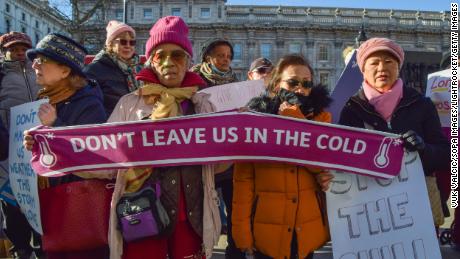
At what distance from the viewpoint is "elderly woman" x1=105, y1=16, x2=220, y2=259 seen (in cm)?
221

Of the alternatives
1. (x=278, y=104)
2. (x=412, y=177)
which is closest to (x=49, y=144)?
(x=278, y=104)

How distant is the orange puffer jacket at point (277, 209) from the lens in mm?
2293

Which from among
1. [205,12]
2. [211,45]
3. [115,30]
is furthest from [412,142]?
[205,12]

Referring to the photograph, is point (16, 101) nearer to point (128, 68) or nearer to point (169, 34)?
point (128, 68)

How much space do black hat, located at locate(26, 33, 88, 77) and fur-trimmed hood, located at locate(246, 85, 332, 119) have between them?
37.2 inches

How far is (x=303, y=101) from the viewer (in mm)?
2400

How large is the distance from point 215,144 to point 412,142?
97 cm

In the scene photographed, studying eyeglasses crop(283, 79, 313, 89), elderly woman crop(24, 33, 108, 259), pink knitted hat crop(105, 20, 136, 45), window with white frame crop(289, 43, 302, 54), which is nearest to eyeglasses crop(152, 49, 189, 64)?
elderly woman crop(24, 33, 108, 259)

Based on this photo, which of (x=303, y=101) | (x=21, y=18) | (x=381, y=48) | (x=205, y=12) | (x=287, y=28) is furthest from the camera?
(x=21, y=18)

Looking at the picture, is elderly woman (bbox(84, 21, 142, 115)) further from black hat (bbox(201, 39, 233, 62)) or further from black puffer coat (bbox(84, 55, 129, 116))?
black hat (bbox(201, 39, 233, 62))

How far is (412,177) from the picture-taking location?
8.02 ft

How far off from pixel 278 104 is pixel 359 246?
83 centimetres

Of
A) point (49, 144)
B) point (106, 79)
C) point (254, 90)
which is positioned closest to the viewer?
point (49, 144)

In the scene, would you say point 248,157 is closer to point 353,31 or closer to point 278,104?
→ point 278,104
